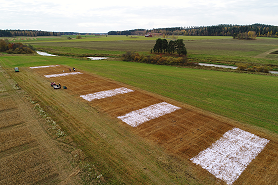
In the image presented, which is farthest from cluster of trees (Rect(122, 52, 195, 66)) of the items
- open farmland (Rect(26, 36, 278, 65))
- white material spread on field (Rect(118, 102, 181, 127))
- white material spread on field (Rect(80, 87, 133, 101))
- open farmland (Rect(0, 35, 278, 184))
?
white material spread on field (Rect(118, 102, 181, 127))

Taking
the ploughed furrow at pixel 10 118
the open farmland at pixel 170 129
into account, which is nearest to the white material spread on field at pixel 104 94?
the open farmland at pixel 170 129

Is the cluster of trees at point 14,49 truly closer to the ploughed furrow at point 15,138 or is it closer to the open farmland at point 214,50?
the open farmland at point 214,50

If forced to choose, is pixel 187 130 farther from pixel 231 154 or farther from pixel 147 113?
pixel 147 113

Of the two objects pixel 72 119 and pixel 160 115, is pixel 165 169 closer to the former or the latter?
pixel 160 115

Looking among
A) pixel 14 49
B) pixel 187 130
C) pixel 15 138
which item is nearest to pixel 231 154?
pixel 187 130

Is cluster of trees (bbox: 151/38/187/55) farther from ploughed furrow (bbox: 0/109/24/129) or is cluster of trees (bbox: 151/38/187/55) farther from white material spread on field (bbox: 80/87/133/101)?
ploughed furrow (bbox: 0/109/24/129)
